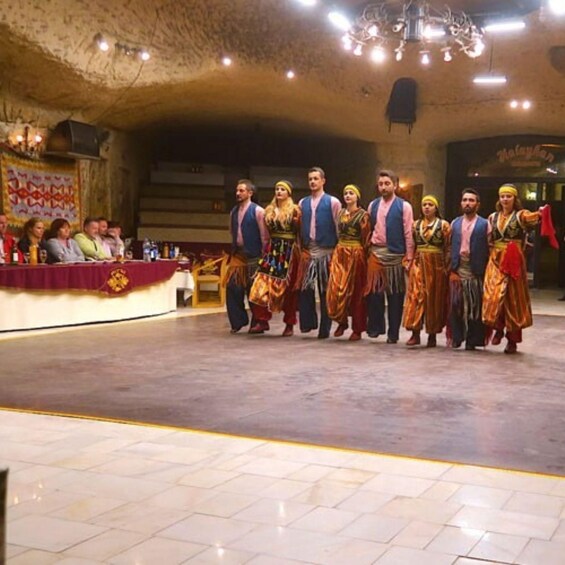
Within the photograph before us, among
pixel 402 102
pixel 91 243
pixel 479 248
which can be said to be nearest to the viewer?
pixel 479 248

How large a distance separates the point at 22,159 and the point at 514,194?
5.88 meters

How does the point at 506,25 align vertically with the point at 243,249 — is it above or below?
above

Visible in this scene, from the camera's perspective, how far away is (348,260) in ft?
22.4

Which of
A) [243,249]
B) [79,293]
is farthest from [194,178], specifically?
[243,249]

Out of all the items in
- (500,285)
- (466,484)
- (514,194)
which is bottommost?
(466,484)

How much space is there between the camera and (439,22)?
920cm

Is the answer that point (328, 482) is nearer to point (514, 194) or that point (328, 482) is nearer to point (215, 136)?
point (514, 194)

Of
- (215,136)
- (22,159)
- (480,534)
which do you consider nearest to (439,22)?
(22,159)

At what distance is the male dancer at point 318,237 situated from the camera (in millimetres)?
6914

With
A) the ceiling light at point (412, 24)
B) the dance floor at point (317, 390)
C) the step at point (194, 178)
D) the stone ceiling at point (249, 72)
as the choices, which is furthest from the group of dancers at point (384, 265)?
the step at point (194, 178)

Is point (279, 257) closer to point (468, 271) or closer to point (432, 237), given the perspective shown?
A: point (432, 237)

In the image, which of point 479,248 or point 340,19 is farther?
point 340,19

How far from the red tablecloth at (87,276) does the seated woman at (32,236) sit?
471 mm

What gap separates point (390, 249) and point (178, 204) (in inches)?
295
